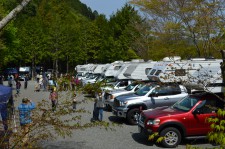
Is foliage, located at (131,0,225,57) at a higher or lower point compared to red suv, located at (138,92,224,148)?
higher

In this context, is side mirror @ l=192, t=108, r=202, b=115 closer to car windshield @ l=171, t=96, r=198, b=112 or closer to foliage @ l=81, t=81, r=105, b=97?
car windshield @ l=171, t=96, r=198, b=112

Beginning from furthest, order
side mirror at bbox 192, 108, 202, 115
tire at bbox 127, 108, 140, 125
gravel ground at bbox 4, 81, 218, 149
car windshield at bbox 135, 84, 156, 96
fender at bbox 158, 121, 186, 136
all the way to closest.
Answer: car windshield at bbox 135, 84, 156, 96, tire at bbox 127, 108, 140, 125, gravel ground at bbox 4, 81, 218, 149, side mirror at bbox 192, 108, 202, 115, fender at bbox 158, 121, 186, 136

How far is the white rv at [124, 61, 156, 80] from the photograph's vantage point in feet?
73.9

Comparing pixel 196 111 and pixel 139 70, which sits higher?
pixel 139 70

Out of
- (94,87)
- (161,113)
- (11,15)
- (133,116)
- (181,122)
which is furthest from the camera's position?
(133,116)

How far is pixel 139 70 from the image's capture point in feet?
75.7

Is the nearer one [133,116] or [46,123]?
[46,123]

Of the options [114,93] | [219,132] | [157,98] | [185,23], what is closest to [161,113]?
[157,98]

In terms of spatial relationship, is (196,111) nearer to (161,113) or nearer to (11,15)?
(161,113)

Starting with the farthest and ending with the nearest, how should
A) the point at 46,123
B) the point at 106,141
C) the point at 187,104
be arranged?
the point at 106,141 < the point at 187,104 < the point at 46,123

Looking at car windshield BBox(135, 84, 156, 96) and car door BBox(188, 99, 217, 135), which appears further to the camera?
car windshield BBox(135, 84, 156, 96)

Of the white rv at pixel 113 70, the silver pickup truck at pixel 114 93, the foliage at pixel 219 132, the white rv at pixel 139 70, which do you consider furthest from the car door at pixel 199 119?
the white rv at pixel 113 70

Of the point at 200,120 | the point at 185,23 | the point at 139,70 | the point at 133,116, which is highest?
the point at 185,23

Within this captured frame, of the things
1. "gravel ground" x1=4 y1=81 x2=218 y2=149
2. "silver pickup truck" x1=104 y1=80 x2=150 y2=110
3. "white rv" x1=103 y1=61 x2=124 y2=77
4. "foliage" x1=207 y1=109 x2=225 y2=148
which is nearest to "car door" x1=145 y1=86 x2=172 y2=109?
"gravel ground" x1=4 y1=81 x2=218 y2=149
